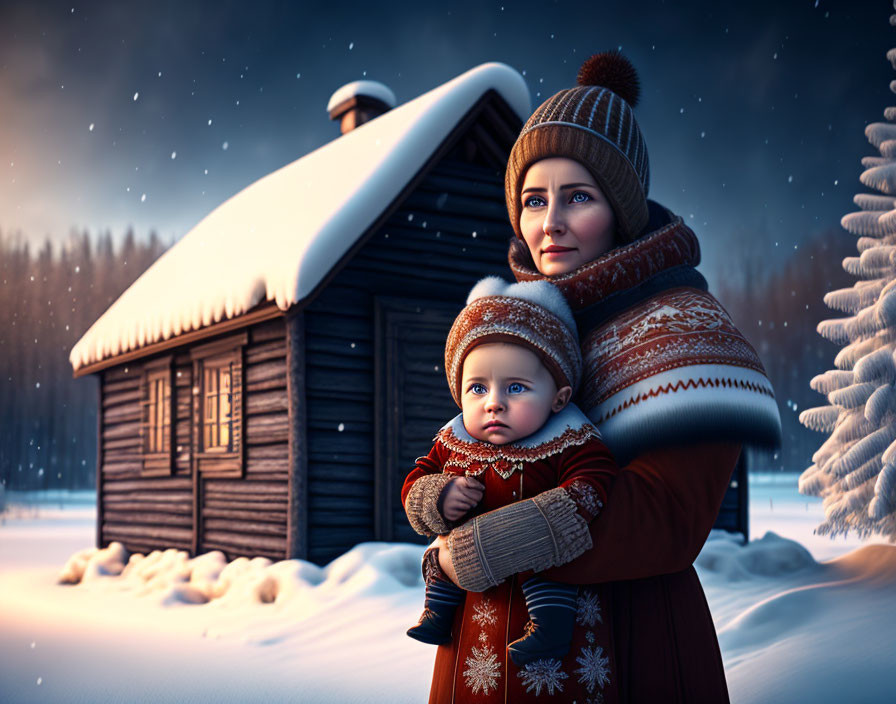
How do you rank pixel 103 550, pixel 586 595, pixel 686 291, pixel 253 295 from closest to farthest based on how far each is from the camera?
pixel 586 595 → pixel 686 291 → pixel 253 295 → pixel 103 550

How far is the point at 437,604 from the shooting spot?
2.06m

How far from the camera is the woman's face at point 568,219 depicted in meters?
2.25

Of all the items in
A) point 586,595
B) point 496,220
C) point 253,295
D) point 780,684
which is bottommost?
point 780,684

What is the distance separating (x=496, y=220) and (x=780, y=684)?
623cm

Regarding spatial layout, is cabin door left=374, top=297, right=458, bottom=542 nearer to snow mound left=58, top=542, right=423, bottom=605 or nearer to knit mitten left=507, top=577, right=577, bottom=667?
snow mound left=58, top=542, right=423, bottom=605

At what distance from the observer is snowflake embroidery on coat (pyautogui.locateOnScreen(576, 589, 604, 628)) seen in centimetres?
190

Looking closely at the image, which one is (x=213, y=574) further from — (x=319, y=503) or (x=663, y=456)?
(x=663, y=456)

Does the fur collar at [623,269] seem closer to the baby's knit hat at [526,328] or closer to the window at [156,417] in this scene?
the baby's knit hat at [526,328]

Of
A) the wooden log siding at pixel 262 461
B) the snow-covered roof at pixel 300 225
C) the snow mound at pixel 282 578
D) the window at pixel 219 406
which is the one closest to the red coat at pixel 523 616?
the snow mound at pixel 282 578

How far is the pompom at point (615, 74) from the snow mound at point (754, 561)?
22.1 feet

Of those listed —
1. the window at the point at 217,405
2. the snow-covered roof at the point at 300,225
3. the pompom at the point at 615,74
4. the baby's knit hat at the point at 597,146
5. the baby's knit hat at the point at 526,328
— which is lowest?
the baby's knit hat at the point at 526,328

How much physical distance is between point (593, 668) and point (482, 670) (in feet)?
0.83

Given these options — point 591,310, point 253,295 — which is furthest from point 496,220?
point 591,310

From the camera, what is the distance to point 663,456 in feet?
6.44
